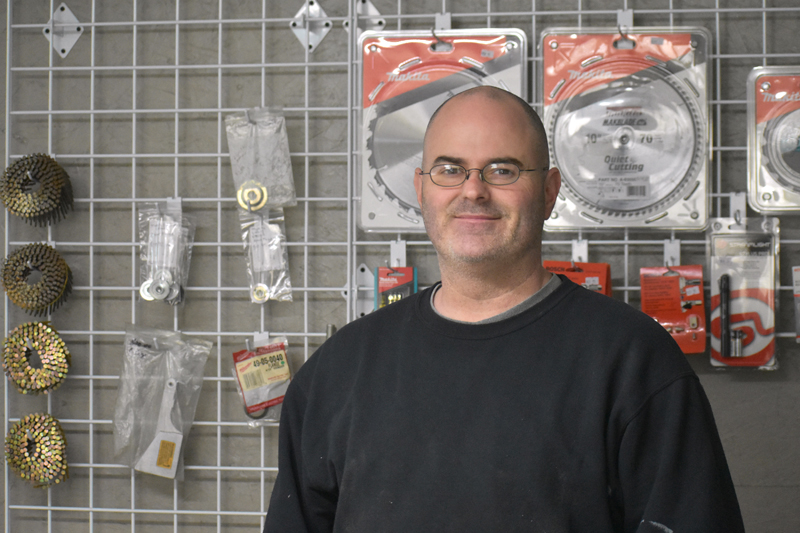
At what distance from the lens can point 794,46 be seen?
58.3 inches

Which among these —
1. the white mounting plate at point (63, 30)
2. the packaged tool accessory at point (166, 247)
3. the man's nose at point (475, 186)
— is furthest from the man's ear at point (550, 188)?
the white mounting plate at point (63, 30)

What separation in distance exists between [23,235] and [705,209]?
173 cm

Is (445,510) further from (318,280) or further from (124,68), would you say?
(124,68)

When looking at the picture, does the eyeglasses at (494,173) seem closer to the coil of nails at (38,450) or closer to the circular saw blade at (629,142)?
the circular saw blade at (629,142)

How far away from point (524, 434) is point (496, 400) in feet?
0.19

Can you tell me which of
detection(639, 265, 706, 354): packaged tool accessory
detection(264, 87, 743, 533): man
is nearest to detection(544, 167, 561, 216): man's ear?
detection(264, 87, 743, 533): man

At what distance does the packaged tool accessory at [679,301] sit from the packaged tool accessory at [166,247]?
1136 millimetres

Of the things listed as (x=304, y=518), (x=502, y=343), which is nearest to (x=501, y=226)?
(x=502, y=343)

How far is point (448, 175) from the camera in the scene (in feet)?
3.08

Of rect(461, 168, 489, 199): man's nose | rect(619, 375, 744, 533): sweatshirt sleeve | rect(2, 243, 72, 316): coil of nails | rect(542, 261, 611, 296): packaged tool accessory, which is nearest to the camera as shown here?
rect(619, 375, 744, 533): sweatshirt sleeve

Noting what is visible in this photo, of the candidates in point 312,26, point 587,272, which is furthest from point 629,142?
point 312,26

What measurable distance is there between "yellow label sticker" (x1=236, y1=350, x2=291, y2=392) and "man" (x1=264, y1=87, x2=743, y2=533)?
0.48 metres

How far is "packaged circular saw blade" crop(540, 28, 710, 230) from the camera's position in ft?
4.77

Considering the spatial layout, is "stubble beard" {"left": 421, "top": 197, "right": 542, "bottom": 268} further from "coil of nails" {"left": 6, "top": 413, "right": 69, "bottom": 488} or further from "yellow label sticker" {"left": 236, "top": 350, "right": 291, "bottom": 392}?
"coil of nails" {"left": 6, "top": 413, "right": 69, "bottom": 488}
